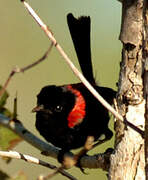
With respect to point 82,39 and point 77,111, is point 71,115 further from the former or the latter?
point 82,39

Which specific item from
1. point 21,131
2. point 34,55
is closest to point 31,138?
point 21,131

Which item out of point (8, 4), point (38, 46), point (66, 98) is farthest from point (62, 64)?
Answer: point (66, 98)

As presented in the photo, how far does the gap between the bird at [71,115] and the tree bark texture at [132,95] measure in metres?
1.66

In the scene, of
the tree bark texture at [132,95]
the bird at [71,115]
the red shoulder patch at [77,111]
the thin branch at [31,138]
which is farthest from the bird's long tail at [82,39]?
the tree bark texture at [132,95]

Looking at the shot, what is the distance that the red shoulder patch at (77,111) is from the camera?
416 centimetres

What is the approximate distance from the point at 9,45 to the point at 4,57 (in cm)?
37

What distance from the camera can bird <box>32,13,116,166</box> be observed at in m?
4.12

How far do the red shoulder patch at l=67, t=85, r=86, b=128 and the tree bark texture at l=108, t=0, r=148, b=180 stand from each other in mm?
1719

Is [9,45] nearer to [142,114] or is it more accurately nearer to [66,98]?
[66,98]

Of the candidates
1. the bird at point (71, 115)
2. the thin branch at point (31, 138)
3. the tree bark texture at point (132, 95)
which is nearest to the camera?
the tree bark texture at point (132, 95)

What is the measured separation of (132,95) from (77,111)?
189 centimetres

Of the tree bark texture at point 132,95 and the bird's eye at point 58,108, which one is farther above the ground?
the tree bark texture at point 132,95

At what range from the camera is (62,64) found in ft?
23.8

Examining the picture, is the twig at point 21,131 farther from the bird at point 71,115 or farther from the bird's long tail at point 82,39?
the bird's long tail at point 82,39
